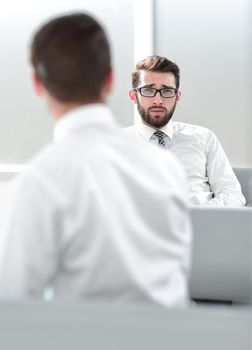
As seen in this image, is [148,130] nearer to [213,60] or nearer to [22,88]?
[213,60]

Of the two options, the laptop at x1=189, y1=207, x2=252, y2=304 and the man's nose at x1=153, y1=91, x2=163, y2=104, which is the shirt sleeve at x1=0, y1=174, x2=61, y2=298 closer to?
the laptop at x1=189, y1=207, x2=252, y2=304

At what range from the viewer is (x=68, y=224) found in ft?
2.87

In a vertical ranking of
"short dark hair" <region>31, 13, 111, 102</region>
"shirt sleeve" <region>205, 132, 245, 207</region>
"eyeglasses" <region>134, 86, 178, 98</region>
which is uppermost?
"short dark hair" <region>31, 13, 111, 102</region>

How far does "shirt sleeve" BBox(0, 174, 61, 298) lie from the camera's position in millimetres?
858

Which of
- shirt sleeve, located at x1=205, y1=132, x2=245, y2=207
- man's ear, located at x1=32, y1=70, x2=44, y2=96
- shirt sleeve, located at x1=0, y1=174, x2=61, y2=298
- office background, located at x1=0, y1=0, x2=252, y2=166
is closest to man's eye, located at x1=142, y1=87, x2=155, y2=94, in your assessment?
shirt sleeve, located at x1=205, y1=132, x2=245, y2=207

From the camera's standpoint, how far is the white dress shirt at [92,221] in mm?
868

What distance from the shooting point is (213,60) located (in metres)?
3.47

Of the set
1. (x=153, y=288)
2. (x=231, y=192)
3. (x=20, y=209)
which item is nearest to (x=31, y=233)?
(x=20, y=209)

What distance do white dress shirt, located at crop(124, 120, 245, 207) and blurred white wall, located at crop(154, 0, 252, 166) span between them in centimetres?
86

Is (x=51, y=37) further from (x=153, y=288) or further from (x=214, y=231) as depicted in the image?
(x=214, y=231)

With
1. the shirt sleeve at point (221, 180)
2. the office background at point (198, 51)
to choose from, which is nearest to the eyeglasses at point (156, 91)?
the shirt sleeve at point (221, 180)

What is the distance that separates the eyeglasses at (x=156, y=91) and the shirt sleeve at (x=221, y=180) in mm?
247

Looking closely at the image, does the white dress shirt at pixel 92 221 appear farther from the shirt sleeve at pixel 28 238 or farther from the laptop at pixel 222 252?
the laptop at pixel 222 252

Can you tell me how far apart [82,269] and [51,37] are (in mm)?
352
